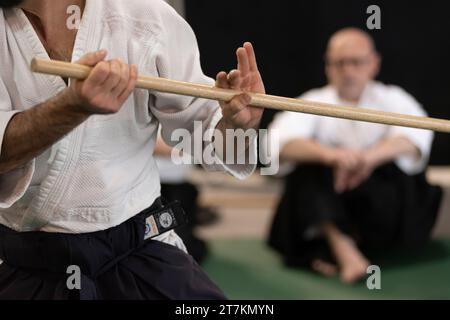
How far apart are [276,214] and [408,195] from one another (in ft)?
1.64

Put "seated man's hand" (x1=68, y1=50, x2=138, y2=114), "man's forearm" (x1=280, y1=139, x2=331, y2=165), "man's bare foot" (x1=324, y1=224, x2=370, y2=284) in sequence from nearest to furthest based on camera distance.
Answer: "seated man's hand" (x1=68, y1=50, x2=138, y2=114), "man's bare foot" (x1=324, y1=224, x2=370, y2=284), "man's forearm" (x1=280, y1=139, x2=331, y2=165)

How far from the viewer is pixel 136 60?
1.17 m

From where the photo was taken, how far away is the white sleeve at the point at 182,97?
3.89ft

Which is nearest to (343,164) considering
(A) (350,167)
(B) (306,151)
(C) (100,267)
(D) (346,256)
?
(A) (350,167)

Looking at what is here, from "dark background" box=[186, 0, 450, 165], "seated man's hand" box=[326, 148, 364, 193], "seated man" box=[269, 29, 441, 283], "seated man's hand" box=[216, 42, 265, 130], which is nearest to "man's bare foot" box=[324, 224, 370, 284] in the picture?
"seated man" box=[269, 29, 441, 283]

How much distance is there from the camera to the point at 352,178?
2.57 m

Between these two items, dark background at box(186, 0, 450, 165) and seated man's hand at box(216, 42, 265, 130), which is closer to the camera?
seated man's hand at box(216, 42, 265, 130)

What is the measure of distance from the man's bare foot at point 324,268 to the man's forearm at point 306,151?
0.35 m

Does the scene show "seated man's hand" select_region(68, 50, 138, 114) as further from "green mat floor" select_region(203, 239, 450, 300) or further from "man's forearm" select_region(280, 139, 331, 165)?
"man's forearm" select_region(280, 139, 331, 165)

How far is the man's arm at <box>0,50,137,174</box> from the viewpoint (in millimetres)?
981

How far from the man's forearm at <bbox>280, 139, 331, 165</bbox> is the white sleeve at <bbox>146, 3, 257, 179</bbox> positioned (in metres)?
1.35

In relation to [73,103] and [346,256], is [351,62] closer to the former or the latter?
[346,256]
